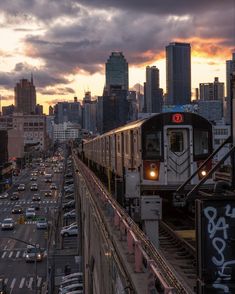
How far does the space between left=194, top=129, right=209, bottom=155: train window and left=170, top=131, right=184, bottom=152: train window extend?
0.44 metres

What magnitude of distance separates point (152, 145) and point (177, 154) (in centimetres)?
84

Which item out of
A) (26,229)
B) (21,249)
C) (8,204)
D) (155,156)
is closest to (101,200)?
(155,156)

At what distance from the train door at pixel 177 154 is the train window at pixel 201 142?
9.4 inches

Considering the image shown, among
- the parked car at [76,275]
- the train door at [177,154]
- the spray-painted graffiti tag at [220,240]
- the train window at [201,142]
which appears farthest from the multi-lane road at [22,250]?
the spray-painted graffiti tag at [220,240]

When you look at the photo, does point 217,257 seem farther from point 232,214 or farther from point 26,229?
point 26,229

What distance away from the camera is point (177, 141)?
59.2 feet

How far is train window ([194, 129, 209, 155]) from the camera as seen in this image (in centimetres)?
1789

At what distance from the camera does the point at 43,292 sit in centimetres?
3984

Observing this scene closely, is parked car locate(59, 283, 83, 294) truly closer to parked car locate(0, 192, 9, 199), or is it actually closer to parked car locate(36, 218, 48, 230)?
parked car locate(36, 218, 48, 230)

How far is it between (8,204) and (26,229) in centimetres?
2915

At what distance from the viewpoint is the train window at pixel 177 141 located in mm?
17875

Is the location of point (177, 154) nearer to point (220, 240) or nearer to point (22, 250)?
point (220, 240)

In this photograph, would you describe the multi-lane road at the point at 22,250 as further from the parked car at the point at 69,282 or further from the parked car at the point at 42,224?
the parked car at the point at 69,282

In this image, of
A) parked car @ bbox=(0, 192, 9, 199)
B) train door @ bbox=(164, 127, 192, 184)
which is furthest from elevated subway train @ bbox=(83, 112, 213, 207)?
parked car @ bbox=(0, 192, 9, 199)
